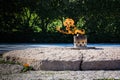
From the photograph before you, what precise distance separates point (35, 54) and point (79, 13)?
30.8 ft

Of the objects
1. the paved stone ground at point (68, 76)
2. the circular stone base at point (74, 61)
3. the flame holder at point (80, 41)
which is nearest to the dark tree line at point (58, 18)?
the flame holder at point (80, 41)

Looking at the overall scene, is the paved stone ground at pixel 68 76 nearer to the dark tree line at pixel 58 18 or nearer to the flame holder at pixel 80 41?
the flame holder at pixel 80 41

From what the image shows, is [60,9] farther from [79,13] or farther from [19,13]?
[19,13]

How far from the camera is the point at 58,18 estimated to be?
57.8 ft

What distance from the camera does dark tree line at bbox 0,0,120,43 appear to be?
17344 mm

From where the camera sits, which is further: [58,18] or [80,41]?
[58,18]

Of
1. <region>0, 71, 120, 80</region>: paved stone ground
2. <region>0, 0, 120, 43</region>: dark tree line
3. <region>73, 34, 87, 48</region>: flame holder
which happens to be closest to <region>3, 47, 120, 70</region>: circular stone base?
<region>0, 71, 120, 80</region>: paved stone ground

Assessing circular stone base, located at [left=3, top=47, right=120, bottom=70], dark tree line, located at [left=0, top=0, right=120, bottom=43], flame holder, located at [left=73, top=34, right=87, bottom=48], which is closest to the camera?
circular stone base, located at [left=3, top=47, right=120, bottom=70]

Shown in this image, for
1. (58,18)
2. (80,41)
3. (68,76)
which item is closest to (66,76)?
(68,76)

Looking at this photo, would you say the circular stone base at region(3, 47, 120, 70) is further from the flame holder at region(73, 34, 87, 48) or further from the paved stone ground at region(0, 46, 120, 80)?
the flame holder at region(73, 34, 87, 48)

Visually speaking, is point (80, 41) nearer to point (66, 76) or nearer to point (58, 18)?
point (66, 76)

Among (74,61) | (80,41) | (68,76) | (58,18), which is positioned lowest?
(68,76)

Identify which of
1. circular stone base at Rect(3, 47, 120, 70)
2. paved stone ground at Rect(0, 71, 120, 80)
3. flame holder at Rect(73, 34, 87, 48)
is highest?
flame holder at Rect(73, 34, 87, 48)

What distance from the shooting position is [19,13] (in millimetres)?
18000
